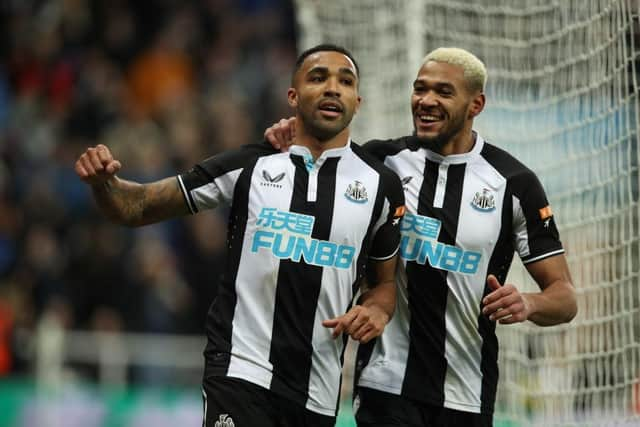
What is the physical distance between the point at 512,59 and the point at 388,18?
1143 mm

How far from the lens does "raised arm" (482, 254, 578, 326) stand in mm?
5242

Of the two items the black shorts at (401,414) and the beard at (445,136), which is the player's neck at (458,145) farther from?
the black shorts at (401,414)

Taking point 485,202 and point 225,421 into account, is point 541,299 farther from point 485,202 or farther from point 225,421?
point 225,421

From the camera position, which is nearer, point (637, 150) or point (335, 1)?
point (637, 150)

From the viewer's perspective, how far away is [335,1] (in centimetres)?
943

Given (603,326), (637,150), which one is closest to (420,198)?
(637,150)

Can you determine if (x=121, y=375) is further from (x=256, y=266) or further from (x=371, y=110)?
(x=256, y=266)

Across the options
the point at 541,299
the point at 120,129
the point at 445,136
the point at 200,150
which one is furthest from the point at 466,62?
the point at 120,129

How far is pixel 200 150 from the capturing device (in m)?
13.7

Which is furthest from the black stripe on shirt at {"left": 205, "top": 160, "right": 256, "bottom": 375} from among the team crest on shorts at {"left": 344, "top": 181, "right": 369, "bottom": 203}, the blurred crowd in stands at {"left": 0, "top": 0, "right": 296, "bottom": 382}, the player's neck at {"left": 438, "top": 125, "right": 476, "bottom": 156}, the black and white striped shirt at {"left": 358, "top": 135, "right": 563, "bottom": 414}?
the blurred crowd in stands at {"left": 0, "top": 0, "right": 296, "bottom": 382}

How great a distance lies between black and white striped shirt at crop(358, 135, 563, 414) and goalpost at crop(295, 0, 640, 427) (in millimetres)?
1185

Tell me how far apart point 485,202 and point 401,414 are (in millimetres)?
968

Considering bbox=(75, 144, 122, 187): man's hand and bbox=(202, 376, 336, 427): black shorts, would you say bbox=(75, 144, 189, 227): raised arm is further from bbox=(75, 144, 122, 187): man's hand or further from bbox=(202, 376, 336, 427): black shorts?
bbox=(202, 376, 336, 427): black shorts

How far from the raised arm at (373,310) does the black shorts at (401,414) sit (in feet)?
1.40
